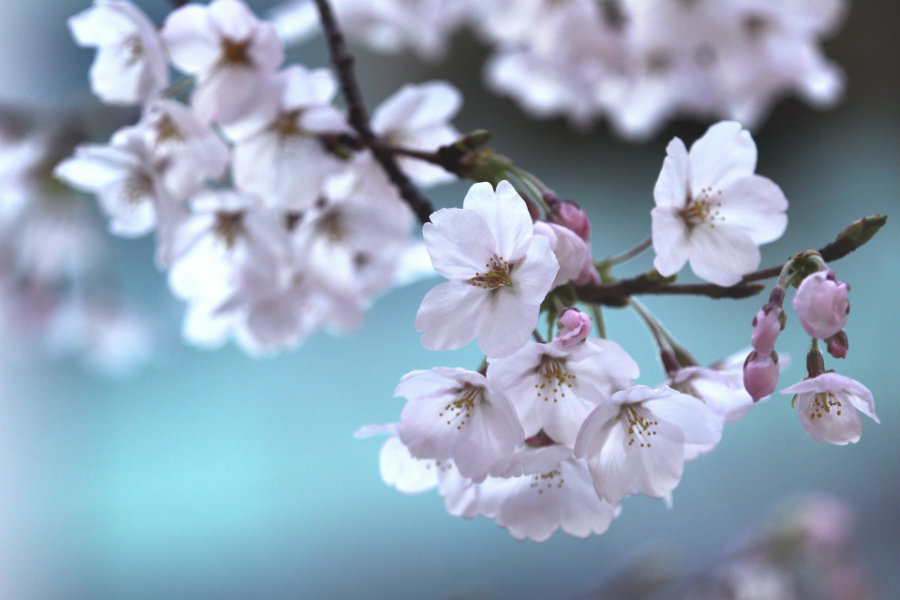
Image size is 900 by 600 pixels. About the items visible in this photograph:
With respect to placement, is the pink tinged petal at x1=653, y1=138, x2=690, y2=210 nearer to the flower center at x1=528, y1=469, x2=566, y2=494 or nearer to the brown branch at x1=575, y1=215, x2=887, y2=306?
the brown branch at x1=575, y1=215, x2=887, y2=306

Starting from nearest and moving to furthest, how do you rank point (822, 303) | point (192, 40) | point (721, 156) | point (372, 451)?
point (822, 303), point (721, 156), point (192, 40), point (372, 451)

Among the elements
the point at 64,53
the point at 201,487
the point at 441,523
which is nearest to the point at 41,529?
the point at 201,487

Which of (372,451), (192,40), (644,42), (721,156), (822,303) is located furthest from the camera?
(372,451)

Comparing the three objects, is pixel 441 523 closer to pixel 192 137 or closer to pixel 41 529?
pixel 41 529

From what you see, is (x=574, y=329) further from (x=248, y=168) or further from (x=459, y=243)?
(x=248, y=168)

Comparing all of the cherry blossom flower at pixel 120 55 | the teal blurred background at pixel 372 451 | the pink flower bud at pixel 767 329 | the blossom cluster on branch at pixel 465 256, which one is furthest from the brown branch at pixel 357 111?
the teal blurred background at pixel 372 451

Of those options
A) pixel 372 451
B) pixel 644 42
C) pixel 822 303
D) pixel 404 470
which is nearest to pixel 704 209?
pixel 822 303
